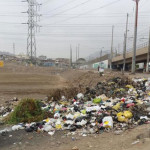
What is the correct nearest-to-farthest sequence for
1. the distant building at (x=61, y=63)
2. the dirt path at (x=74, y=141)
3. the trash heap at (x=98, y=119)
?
1. the dirt path at (x=74, y=141)
2. the trash heap at (x=98, y=119)
3. the distant building at (x=61, y=63)

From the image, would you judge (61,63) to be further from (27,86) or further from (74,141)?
(74,141)

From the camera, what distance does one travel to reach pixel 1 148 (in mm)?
6031

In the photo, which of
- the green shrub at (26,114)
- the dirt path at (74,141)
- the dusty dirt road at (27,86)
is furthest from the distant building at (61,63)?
the dirt path at (74,141)

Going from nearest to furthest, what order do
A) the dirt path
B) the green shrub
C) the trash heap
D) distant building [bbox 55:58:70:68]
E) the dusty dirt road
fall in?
the dirt path → the trash heap → the green shrub → the dusty dirt road → distant building [bbox 55:58:70:68]

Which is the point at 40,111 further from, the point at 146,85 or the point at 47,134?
the point at 146,85

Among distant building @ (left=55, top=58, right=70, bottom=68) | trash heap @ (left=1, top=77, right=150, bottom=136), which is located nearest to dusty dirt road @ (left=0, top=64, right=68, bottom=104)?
trash heap @ (left=1, top=77, right=150, bottom=136)

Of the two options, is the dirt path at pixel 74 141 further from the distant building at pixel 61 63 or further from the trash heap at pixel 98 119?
the distant building at pixel 61 63

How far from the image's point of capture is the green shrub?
8.12m

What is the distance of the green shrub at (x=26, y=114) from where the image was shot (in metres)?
8.12

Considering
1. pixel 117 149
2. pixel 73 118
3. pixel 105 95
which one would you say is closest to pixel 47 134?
pixel 73 118

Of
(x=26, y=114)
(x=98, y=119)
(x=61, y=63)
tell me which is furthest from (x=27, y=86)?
(x=61, y=63)

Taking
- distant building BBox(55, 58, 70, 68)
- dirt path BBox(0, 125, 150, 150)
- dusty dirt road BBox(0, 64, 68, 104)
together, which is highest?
distant building BBox(55, 58, 70, 68)

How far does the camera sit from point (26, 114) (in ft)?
27.1

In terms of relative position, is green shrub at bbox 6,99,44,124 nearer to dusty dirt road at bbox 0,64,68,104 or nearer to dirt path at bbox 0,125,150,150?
Result: dirt path at bbox 0,125,150,150
